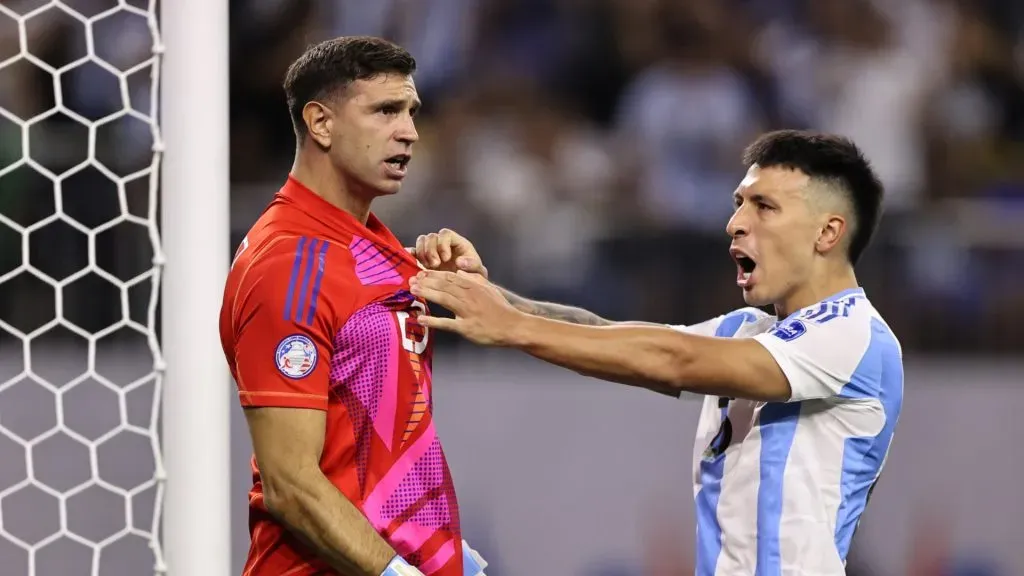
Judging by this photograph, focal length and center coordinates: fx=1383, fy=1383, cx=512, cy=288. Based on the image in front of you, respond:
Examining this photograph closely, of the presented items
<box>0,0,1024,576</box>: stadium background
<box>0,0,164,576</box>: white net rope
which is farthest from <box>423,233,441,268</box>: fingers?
<box>0,0,1024,576</box>: stadium background

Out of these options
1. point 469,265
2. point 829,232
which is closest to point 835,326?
point 829,232

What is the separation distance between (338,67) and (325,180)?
0.65 feet

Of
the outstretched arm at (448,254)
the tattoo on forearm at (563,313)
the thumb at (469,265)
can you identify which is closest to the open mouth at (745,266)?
the outstretched arm at (448,254)

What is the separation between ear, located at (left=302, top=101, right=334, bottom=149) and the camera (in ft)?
7.88

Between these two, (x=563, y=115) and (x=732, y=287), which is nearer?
(x=732, y=287)

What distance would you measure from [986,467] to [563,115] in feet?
6.70

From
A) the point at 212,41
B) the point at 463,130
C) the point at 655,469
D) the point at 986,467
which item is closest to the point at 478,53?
the point at 463,130

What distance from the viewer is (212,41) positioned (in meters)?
2.66

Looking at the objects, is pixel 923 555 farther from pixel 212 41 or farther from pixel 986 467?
pixel 212 41

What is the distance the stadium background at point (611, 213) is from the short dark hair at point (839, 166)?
1.80 meters

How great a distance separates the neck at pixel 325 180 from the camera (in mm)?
2416

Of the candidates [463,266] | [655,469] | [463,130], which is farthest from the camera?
[463,130]

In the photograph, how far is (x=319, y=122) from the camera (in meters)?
2.41

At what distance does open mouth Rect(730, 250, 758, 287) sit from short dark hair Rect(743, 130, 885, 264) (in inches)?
7.3
